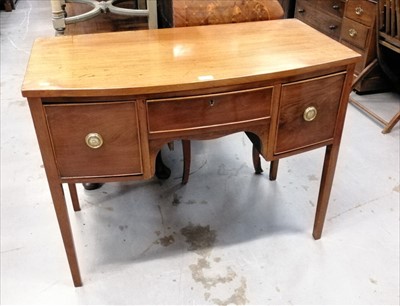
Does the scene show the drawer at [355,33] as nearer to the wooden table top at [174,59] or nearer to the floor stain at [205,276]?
the wooden table top at [174,59]

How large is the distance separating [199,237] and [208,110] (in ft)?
2.15

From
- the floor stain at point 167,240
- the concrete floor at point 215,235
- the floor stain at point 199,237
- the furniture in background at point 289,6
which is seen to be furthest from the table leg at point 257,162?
the furniture in background at point 289,6

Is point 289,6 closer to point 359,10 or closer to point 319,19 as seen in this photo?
point 319,19

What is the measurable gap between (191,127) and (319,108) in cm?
41

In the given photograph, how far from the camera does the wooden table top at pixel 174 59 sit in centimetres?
100

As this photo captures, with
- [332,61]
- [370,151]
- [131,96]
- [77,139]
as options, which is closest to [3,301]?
[77,139]

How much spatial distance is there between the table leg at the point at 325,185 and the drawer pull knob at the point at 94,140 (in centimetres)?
75

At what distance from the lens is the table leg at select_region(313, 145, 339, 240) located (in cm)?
135

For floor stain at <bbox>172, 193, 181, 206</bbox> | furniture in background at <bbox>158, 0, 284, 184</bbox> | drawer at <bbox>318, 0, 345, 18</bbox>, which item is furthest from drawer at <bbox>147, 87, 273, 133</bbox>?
drawer at <bbox>318, 0, 345, 18</bbox>

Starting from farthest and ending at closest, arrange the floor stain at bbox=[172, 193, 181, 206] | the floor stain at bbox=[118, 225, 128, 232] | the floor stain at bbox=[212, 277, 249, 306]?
the floor stain at bbox=[172, 193, 181, 206]
the floor stain at bbox=[118, 225, 128, 232]
the floor stain at bbox=[212, 277, 249, 306]

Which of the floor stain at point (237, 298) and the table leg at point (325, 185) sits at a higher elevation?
the table leg at point (325, 185)

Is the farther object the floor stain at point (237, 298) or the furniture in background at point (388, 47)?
the furniture in background at point (388, 47)

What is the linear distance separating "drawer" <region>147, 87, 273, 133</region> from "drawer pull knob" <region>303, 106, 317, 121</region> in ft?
0.43

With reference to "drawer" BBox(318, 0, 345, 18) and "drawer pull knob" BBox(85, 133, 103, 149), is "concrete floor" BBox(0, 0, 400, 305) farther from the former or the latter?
"drawer" BBox(318, 0, 345, 18)
